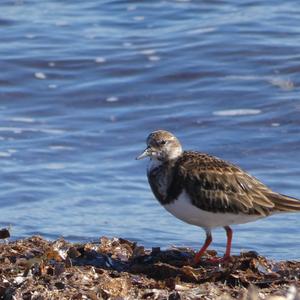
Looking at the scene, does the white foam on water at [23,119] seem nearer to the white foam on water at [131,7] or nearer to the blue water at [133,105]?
the blue water at [133,105]

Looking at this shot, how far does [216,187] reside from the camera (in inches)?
223

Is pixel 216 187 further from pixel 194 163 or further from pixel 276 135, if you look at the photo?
pixel 276 135

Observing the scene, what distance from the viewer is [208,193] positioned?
5.62m

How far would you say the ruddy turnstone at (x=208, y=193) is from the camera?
18.4ft

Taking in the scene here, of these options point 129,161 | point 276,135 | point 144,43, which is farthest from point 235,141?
point 144,43

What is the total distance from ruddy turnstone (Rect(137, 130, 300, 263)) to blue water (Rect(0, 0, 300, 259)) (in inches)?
52.5

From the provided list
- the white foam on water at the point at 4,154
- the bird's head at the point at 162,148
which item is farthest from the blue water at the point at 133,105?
the bird's head at the point at 162,148

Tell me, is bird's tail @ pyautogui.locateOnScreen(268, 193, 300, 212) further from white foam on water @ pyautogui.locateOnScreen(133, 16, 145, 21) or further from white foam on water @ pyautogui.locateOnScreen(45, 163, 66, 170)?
white foam on water @ pyautogui.locateOnScreen(133, 16, 145, 21)

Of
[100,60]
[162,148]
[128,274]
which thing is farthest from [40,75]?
[128,274]

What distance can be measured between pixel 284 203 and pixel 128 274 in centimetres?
97

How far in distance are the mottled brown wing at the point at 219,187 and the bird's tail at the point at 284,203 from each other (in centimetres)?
3

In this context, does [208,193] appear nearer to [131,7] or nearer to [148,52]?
[148,52]

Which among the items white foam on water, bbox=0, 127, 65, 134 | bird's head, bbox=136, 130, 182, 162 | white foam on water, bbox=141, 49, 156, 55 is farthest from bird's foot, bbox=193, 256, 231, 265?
white foam on water, bbox=141, 49, 156, 55

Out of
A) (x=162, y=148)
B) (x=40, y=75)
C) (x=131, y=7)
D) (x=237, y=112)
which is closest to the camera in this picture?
(x=162, y=148)
